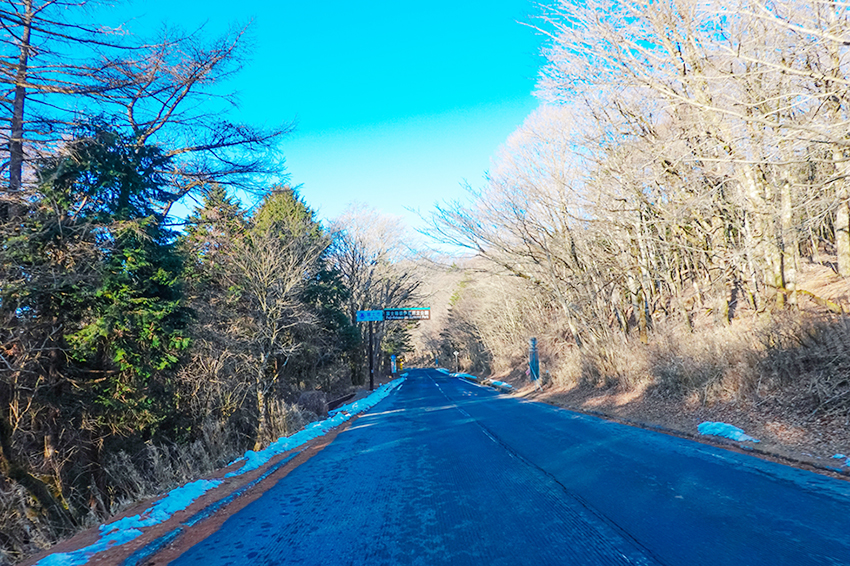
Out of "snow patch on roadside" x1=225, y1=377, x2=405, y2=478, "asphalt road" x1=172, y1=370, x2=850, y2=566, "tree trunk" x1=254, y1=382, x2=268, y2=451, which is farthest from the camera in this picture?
"tree trunk" x1=254, y1=382, x2=268, y2=451

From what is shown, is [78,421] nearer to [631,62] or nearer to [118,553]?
[118,553]

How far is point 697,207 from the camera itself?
39.4ft

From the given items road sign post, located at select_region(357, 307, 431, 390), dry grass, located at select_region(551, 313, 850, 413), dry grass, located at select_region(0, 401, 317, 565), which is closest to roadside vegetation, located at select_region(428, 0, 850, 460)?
dry grass, located at select_region(551, 313, 850, 413)

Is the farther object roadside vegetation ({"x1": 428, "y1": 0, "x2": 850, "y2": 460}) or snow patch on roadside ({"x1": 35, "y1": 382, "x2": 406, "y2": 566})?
roadside vegetation ({"x1": 428, "y1": 0, "x2": 850, "y2": 460})

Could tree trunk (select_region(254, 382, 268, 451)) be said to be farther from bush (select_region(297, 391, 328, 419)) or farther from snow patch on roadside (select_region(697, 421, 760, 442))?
snow patch on roadside (select_region(697, 421, 760, 442))

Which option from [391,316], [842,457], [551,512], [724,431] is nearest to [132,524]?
[551,512]

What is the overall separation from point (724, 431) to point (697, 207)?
20.2ft

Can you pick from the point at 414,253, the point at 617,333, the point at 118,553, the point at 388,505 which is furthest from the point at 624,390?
the point at 118,553

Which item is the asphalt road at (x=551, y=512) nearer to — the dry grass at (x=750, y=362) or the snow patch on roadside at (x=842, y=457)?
the snow patch on roadside at (x=842, y=457)

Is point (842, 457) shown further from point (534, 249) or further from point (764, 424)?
point (534, 249)

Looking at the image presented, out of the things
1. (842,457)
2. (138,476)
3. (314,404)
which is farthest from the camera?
(314,404)

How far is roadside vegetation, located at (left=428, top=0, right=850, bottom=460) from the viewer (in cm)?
746

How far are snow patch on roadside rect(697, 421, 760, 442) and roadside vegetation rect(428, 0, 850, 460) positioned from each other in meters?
0.77

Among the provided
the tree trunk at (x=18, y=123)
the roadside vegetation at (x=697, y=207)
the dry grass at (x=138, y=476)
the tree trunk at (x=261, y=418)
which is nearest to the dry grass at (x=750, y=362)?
the roadside vegetation at (x=697, y=207)
